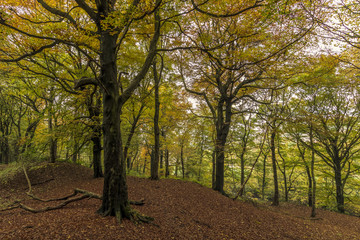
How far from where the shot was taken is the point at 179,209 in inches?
242

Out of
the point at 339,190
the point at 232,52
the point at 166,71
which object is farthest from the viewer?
the point at 339,190

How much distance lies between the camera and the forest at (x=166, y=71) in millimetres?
4512

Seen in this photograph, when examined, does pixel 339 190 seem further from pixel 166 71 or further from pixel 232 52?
pixel 166 71

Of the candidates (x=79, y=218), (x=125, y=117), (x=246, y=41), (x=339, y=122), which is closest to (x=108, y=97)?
(x=79, y=218)

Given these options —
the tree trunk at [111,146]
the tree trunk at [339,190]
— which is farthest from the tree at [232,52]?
the tree trunk at [339,190]

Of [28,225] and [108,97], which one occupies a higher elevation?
[108,97]

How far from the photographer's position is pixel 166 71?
11.9m

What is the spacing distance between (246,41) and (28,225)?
998 cm

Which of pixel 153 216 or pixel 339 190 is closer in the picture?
pixel 153 216

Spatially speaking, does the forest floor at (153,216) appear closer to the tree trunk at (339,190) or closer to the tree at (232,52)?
the tree at (232,52)

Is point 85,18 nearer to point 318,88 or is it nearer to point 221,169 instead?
point 221,169

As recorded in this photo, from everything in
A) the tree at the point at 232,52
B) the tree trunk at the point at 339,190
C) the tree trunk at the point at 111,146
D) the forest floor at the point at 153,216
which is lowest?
the tree trunk at the point at 339,190

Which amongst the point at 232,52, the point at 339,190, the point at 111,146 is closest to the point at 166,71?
the point at 232,52

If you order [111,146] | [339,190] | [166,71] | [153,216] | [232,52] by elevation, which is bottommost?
[339,190]
